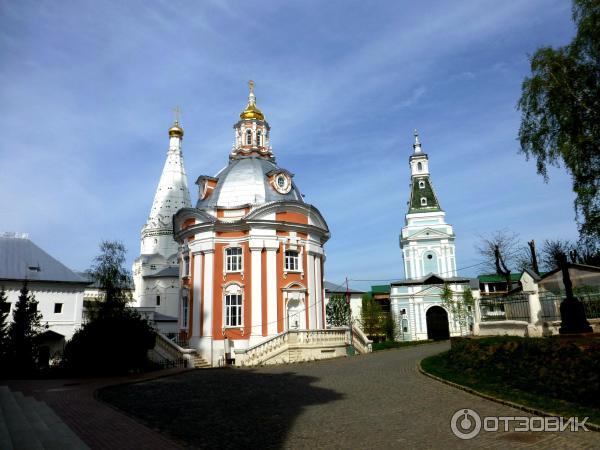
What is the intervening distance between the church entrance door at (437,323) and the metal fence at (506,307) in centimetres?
1983

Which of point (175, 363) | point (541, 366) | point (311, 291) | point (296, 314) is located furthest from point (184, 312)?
point (541, 366)

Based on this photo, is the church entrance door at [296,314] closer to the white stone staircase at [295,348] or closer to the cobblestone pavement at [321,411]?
the white stone staircase at [295,348]

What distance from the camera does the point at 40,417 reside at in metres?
10.1

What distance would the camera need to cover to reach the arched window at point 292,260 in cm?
2978

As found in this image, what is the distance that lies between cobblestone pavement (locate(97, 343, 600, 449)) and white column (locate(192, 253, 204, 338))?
10444mm

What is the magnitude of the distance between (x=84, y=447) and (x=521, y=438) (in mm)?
7998

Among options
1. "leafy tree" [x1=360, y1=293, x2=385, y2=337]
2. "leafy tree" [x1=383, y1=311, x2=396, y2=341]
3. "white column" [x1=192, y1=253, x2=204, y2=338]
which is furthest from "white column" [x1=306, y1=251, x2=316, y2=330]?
"leafy tree" [x1=360, y1=293, x2=385, y2=337]

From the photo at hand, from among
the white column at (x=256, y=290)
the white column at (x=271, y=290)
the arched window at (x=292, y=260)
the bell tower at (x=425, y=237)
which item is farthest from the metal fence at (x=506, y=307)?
the bell tower at (x=425, y=237)

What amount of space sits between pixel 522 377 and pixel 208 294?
2010cm

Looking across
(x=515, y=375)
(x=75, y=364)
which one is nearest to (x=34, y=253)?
(x=75, y=364)

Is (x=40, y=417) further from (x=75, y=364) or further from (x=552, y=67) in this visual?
(x=552, y=67)

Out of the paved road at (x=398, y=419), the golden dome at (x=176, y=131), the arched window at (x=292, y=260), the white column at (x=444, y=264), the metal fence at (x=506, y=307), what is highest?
the golden dome at (x=176, y=131)

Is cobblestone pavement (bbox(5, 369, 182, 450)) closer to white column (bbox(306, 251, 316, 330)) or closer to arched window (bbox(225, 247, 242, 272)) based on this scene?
arched window (bbox(225, 247, 242, 272))

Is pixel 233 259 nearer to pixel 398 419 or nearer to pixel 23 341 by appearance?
pixel 23 341
